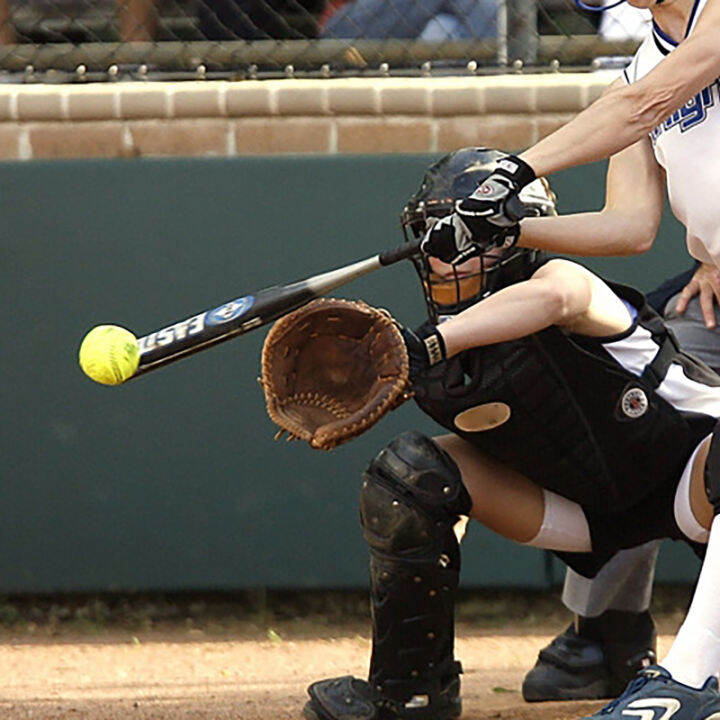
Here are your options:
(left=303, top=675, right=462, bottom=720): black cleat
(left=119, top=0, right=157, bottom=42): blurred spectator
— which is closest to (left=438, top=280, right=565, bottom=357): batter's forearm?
(left=303, top=675, right=462, bottom=720): black cleat

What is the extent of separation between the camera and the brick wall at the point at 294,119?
423 centimetres

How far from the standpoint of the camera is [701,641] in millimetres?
2527

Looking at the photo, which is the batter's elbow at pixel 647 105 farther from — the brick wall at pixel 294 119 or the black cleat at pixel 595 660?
the brick wall at pixel 294 119

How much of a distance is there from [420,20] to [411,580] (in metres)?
2.14

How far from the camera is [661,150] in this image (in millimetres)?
2945

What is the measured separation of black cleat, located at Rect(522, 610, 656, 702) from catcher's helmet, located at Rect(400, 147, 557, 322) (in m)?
0.86

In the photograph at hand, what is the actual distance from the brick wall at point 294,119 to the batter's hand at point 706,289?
3.30 feet

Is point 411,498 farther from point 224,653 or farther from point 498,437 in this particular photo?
point 224,653

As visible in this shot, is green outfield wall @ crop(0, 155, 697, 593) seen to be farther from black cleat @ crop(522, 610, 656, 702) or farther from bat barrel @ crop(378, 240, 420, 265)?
bat barrel @ crop(378, 240, 420, 265)

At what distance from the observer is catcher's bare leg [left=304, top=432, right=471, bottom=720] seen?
2887 mm

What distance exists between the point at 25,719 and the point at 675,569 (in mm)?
1904

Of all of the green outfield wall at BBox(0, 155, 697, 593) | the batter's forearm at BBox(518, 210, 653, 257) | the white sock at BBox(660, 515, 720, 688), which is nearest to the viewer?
the white sock at BBox(660, 515, 720, 688)

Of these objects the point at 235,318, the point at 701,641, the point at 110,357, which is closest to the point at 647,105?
the point at 235,318

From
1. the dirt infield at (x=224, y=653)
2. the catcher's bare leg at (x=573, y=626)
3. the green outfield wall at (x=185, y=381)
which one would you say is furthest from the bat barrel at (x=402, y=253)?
the green outfield wall at (x=185, y=381)
